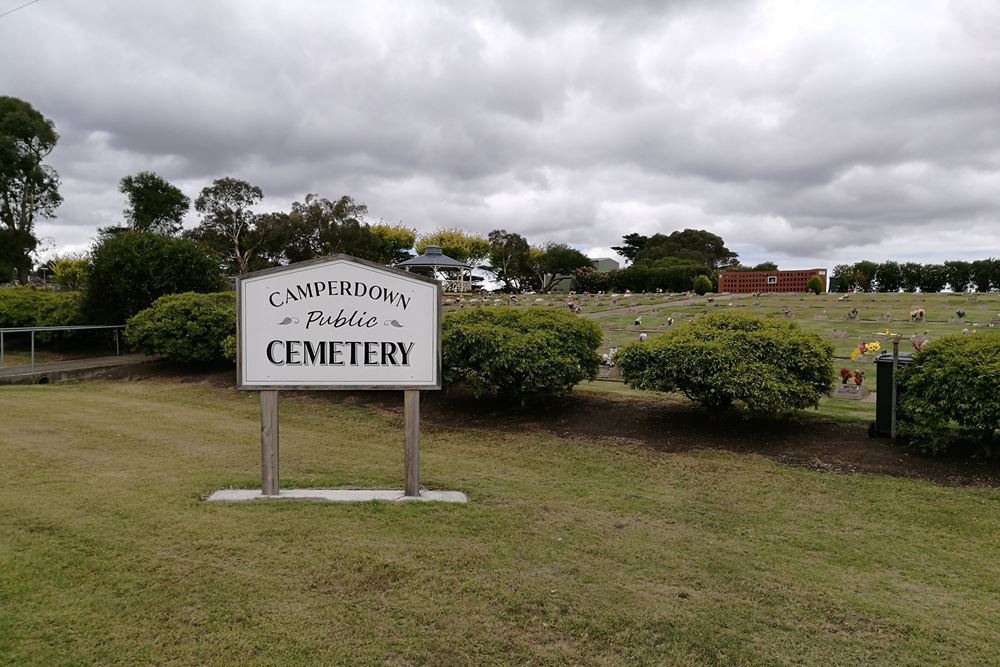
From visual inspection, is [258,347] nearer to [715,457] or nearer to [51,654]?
[51,654]

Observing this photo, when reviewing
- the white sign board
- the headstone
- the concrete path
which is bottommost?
the concrete path

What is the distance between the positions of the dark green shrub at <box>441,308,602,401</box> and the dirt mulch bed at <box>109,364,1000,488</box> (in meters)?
0.43

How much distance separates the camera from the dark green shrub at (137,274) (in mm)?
17312

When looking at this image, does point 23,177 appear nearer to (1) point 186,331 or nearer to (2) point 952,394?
(1) point 186,331

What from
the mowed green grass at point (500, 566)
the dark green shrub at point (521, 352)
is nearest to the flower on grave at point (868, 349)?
the dark green shrub at point (521, 352)

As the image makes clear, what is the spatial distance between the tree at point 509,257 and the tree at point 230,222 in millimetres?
18676

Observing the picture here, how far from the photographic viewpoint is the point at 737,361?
7.32m

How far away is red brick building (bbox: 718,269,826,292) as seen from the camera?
32094 mm

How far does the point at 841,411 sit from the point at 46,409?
11.4 metres

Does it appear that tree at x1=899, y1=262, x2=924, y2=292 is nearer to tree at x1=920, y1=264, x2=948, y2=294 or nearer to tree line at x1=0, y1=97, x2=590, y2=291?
tree at x1=920, y1=264, x2=948, y2=294

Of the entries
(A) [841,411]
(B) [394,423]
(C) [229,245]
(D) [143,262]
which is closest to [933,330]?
(A) [841,411]

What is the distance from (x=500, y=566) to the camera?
388 cm

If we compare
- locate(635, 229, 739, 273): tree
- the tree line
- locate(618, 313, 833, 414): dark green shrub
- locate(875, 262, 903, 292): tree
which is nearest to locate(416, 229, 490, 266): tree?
the tree line

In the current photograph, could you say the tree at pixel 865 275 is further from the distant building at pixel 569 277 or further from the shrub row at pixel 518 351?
the shrub row at pixel 518 351
